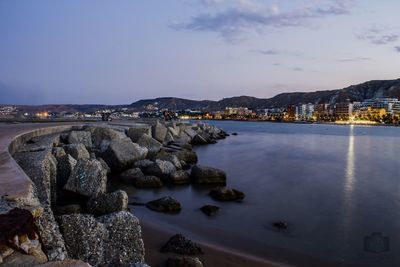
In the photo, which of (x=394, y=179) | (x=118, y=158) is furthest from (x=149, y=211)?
(x=394, y=179)

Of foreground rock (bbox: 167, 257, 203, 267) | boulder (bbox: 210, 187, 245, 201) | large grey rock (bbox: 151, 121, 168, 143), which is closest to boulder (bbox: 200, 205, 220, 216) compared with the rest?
boulder (bbox: 210, 187, 245, 201)

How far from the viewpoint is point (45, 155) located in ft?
27.7

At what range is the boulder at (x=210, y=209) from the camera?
10.5 m

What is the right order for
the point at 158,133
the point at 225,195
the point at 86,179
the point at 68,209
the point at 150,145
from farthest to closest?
the point at 158,133
the point at 150,145
the point at 225,195
the point at 86,179
the point at 68,209

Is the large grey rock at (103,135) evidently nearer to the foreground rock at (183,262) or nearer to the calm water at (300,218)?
the calm water at (300,218)

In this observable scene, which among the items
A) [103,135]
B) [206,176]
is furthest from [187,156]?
[206,176]

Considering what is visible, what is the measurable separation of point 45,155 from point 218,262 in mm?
4131

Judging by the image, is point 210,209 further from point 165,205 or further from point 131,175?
point 131,175

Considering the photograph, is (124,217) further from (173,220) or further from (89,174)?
(173,220)

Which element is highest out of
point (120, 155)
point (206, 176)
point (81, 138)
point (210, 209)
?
point (81, 138)

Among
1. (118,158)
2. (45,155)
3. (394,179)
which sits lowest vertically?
(394,179)

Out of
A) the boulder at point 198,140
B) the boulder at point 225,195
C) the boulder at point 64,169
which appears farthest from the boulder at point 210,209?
the boulder at point 198,140

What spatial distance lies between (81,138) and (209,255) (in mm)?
12311

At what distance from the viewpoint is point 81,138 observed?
18219mm
